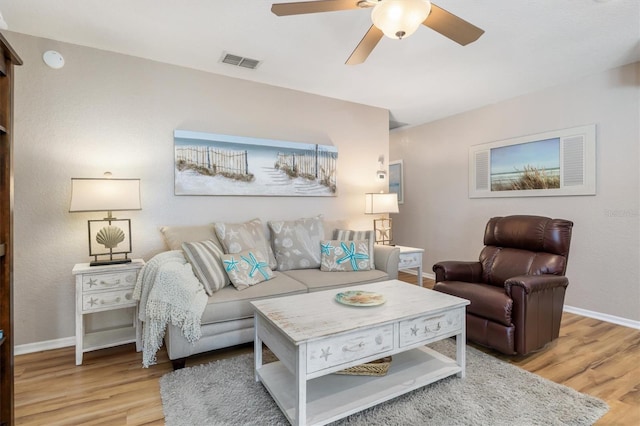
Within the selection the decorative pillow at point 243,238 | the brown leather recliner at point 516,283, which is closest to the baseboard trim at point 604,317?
the brown leather recliner at point 516,283

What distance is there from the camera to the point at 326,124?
3857 mm

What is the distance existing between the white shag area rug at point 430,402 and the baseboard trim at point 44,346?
3.87ft

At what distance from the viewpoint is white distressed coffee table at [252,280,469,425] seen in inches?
59.7

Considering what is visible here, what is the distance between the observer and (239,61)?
9.61 feet

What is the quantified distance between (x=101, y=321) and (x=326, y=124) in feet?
9.83

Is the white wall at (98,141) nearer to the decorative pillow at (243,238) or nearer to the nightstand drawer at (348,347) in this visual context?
the decorative pillow at (243,238)

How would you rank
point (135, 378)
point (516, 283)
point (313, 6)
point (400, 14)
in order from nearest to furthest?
1. point (400, 14)
2. point (313, 6)
3. point (135, 378)
4. point (516, 283)

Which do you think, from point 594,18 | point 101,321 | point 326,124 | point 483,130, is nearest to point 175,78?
point 326,124

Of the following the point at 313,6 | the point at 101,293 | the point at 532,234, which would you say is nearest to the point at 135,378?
the point at 101,293

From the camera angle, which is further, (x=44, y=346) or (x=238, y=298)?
(x=44, y=346)

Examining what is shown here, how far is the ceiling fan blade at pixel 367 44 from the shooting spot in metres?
1.84

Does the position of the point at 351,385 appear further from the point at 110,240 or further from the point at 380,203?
the point at 380,203

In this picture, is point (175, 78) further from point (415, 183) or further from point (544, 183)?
point (544, 183)

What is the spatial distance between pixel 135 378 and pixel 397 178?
4.47 m
